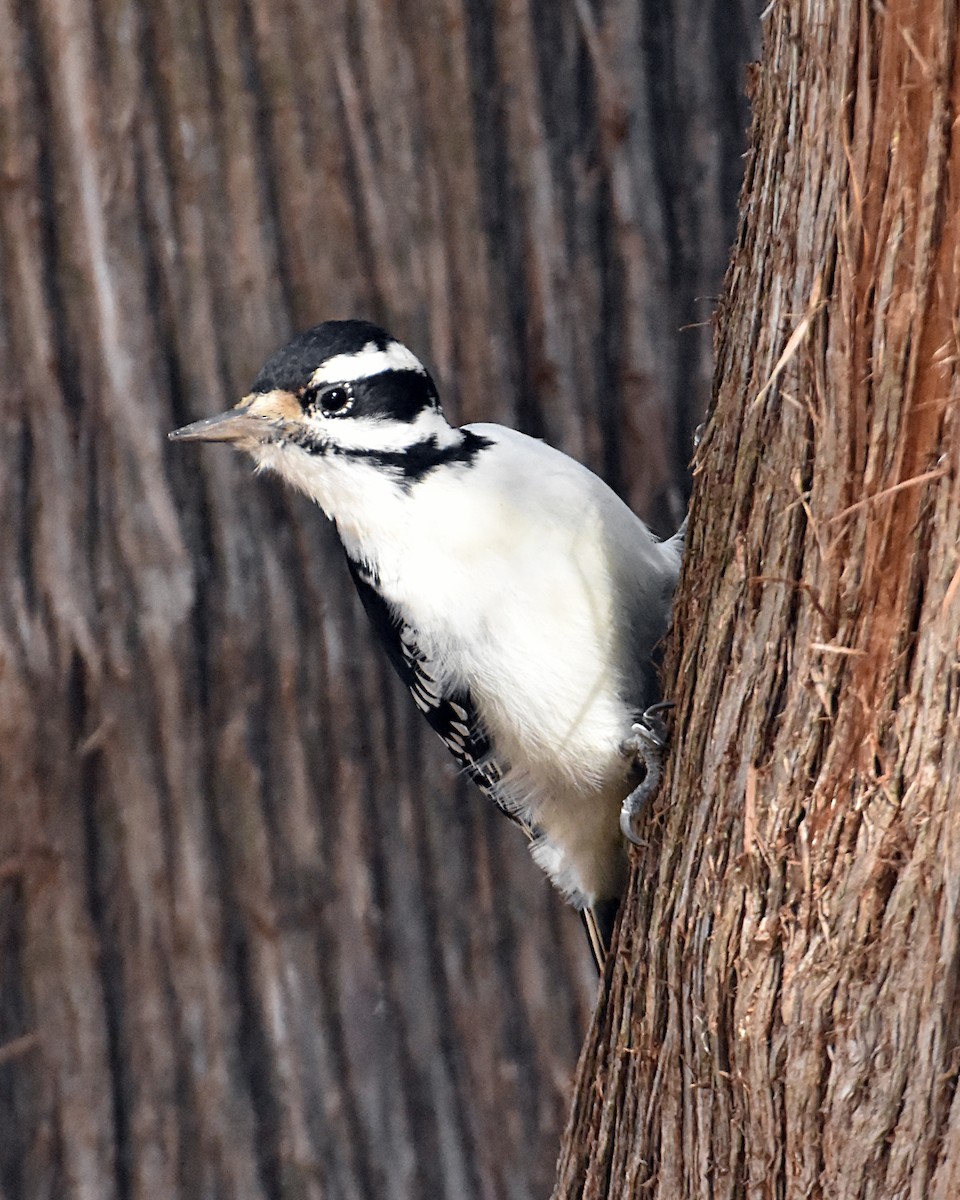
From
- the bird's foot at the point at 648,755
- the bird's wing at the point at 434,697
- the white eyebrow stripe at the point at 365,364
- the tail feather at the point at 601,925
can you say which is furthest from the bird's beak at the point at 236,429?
the tail feather at the point at 601,925

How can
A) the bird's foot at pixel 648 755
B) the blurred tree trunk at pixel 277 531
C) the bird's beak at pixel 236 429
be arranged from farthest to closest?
1. the blurred tree trunk at pixel 277 531
2. the bird's beak at pixel 236 429
3. the bird's foot at pixel 648 755

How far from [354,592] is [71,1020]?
3.17ft

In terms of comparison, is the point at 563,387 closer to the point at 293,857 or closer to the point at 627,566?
the point at 627,566

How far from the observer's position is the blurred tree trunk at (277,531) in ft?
7.95

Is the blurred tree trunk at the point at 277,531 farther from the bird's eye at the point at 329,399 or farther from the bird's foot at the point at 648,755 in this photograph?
the bird's foot at the point at 648,755

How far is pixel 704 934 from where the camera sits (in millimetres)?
1696

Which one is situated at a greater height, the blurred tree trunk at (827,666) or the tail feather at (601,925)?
the blurred tree trunk at (827,666)

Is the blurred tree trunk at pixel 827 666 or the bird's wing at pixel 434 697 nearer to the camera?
the blurred tree trunk at pixel 827 666

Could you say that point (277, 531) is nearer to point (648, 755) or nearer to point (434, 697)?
point (434, 697)

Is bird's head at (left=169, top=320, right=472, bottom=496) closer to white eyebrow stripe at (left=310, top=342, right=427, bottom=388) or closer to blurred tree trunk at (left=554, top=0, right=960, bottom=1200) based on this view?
white eyebrow stripe at (left=310, top=342, right=427, bottom=388)

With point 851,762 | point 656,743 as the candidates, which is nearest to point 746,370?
point 851,762

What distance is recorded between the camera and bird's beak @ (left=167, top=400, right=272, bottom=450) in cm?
214

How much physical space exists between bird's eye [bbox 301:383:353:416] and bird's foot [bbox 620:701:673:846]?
2.25 ft

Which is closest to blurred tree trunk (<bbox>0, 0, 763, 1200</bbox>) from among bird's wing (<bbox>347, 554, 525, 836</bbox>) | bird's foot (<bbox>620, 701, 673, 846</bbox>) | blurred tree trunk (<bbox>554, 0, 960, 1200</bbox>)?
bird's wing (<bbox>347, 554, 525, 836</bbox>)
